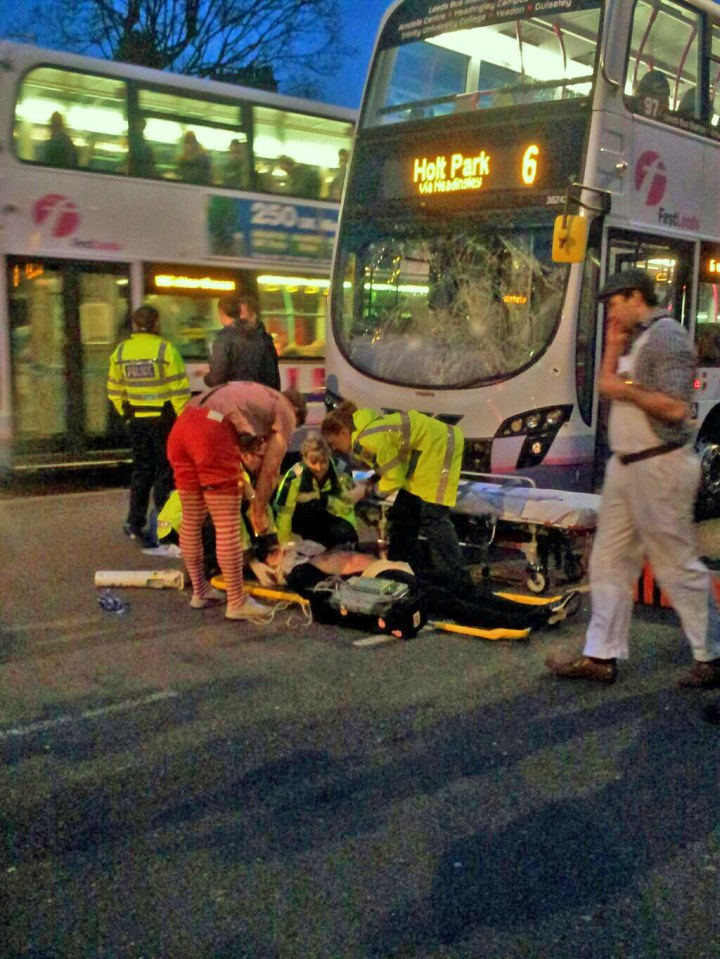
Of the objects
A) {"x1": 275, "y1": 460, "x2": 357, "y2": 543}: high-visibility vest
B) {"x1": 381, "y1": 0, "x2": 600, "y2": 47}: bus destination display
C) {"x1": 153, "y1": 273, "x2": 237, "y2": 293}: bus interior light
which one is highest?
{"x1": 381, "y1": 0, "x2": 600, "y2": 47}: bus destination display

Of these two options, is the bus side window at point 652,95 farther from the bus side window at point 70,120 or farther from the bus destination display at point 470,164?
the bus side window at point 70,120

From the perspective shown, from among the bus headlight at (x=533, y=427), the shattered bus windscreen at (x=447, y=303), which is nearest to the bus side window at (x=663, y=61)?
the shattered bus windscreen at (x=447, y=303)

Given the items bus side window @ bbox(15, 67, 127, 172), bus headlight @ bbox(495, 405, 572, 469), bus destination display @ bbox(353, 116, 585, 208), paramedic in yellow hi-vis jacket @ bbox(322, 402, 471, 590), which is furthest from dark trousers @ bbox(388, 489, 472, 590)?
bus side window @ bbox(15, 67, 127, 172)

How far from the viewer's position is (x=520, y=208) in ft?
25.7

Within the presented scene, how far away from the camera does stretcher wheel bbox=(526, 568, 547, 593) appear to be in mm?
6609

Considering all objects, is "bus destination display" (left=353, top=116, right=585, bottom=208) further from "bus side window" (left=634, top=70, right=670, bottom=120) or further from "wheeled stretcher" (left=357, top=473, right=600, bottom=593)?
"wheeled stretcher" (left=357, top=473, right=600, bottom=593)

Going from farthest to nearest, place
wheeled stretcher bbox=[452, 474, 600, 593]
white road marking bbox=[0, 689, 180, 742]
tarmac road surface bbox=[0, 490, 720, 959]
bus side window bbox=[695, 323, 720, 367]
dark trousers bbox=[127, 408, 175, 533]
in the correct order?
bus side window bbox=[695, 323, 720, 367], dark trousers bbox=[127, 408, 175, 533], wheeled stretcher bbox=[452, 474, 600, 593], white road marking bbox=[0, 689, 180, 742], tarmac road surface bbox=[0, 490, 720, 959]

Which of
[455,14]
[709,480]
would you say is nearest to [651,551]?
[709,480]

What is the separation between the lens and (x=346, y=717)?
15.3 ft

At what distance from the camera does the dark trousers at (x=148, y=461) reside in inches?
316

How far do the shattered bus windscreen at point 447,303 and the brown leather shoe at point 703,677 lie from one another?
3318mm

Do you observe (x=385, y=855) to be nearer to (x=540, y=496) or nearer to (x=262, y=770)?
(x=262, y=770)

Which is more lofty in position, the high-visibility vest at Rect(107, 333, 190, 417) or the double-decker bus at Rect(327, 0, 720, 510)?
the double-decker bus at Rect(327, 0, 720, 510)

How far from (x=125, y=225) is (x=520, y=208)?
15.6ft
